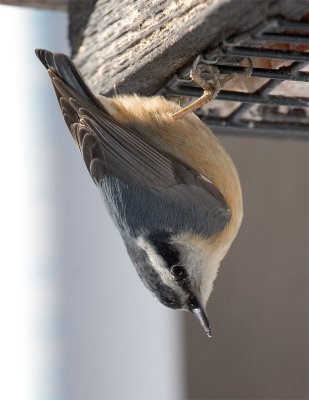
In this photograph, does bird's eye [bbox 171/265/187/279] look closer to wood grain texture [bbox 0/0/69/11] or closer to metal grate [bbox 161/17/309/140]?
metal grate [bbox 161/17/309/140]

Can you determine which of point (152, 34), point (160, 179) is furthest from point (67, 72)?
point (160, 179)

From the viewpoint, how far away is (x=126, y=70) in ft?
8.73

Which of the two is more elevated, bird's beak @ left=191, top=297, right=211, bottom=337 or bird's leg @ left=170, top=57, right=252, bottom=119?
bird's leg @ left=170, top=57, right=252, bottom=119

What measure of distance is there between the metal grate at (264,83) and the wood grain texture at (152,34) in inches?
1.3

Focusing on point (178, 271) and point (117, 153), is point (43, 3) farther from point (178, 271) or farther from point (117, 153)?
point (178, 271)

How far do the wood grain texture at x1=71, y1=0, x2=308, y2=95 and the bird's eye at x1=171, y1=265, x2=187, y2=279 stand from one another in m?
0.53

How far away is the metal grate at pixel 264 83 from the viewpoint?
2.19 metres

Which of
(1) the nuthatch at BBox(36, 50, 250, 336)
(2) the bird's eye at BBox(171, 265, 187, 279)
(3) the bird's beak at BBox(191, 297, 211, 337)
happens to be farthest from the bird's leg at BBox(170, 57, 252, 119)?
(3) the bird's beak at BBox(191, 297, 211, 337)

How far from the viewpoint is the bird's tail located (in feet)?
8.52

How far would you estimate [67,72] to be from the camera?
2605mm

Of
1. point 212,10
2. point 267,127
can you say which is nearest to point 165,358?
point 267,127

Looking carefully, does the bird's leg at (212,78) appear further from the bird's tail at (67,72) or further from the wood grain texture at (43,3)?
the wood grain texture at (43,3)

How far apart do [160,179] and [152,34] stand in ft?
1.32

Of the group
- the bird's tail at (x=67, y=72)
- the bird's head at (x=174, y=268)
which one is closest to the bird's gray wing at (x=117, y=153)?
the bird's tail at (x=67, y=72)
